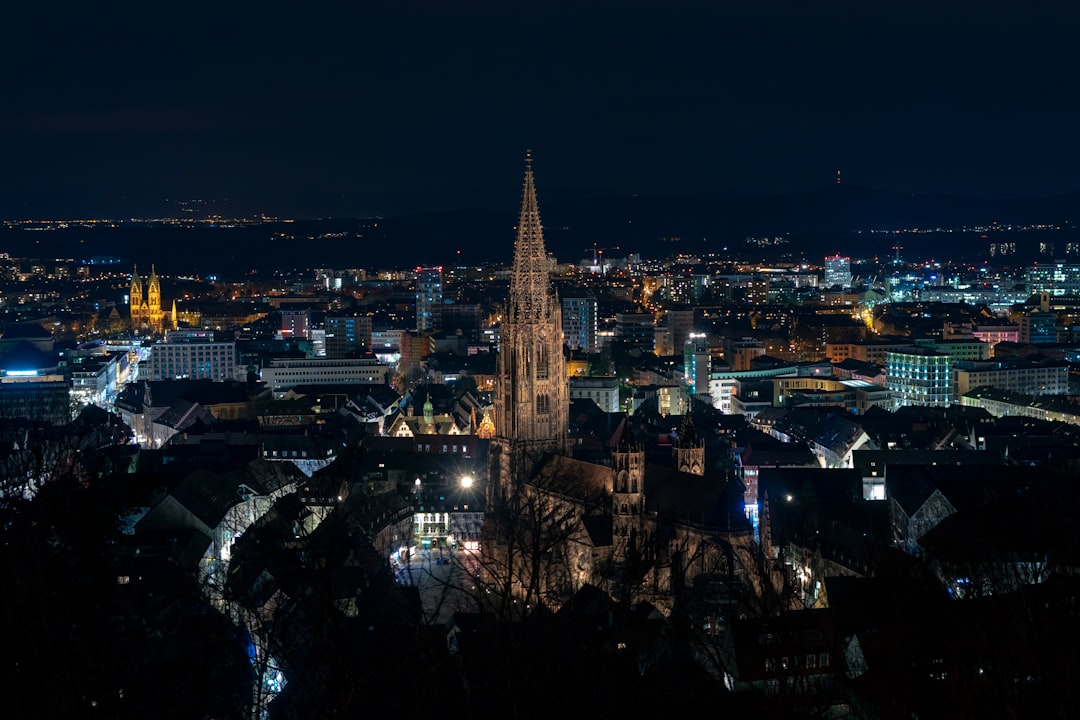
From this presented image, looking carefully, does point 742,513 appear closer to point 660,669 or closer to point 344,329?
point 660,669

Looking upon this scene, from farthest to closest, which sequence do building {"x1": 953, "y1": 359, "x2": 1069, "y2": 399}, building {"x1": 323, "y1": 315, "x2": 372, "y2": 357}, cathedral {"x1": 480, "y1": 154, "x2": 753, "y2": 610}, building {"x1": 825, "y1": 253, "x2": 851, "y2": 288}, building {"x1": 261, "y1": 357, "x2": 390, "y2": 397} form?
building {"x1": 825, "y1": 253, "x2": 851, "y2": 288} < building {"x1": 323, "y1": 315, "x2": 372, "y2": 357} < building {"x1": 261, "y1": 357, "x2": 390, "y2": 397} < building {"x1": 953, "y1": 359, "x2": 1069, "y2": 399} < cathedral {"x1": 480, "y1": 154, "x2": 753, "y2": 610}

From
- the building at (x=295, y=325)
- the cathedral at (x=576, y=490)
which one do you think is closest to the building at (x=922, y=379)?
the cathedral at (x=576, y=490)

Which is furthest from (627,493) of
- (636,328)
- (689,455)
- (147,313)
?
(147,313)

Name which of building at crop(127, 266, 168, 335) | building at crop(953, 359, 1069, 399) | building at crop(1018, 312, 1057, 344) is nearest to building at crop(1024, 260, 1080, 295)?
building at crop(1018, 312, 1057, 344)

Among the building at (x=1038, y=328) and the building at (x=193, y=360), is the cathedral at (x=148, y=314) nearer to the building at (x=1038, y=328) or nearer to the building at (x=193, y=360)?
the building at (x=193, y=360)

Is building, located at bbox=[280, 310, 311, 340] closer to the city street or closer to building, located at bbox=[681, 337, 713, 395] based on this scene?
building, located at bbox=[681, 337, 713, 395]
